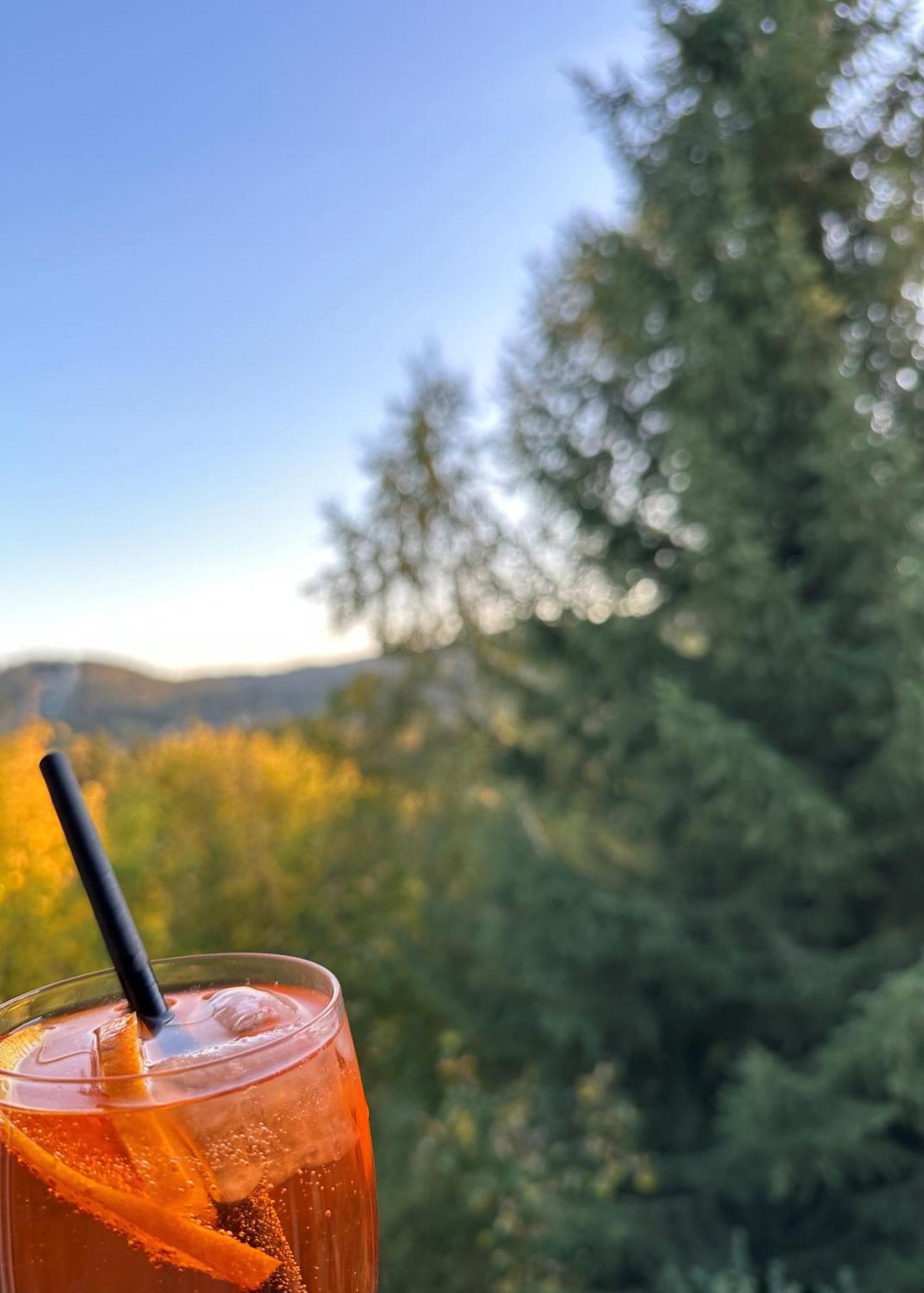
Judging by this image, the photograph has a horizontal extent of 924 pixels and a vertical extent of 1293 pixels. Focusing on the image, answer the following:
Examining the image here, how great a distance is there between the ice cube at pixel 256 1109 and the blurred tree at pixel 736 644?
13.6 ft

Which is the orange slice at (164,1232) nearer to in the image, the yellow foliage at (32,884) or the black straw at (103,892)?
the black straw at (103,892)

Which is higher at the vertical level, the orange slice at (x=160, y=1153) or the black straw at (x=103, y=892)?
the black straw at (x=103, y=892)

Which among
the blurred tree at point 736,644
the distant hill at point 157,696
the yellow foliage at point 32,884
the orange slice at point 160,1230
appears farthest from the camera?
the yellow foliage at point 32,884

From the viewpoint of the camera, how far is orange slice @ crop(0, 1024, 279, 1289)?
0.65 metres

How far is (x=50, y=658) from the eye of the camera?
5344 millimetres

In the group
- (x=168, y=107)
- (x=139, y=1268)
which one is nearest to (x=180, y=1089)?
(x=139, y=1268)

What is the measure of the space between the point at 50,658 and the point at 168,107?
19.3 ft

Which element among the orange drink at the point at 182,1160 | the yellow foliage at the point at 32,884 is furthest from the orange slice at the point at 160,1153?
the yellow foliage at the point at 32,884

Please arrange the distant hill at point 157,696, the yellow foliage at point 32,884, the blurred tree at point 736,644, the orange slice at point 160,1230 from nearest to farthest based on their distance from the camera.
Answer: the orange slice at point 160,1230, the blurred tree at point 736,644, the distant hill at point 157,696, the yellow foliage at point 32,884

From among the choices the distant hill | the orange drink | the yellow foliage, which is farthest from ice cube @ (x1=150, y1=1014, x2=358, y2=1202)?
the yellow foliage

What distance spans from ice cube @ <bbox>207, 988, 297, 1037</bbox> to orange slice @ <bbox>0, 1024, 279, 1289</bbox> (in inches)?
4.7

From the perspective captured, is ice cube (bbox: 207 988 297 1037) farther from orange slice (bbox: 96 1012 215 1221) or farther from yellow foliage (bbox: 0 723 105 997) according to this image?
yellow foliage (bbox: 0 723 105 997)

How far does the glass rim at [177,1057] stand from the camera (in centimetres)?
66

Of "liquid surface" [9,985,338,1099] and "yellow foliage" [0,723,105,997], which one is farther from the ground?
"liquid surface" [9,985,338,1099]
